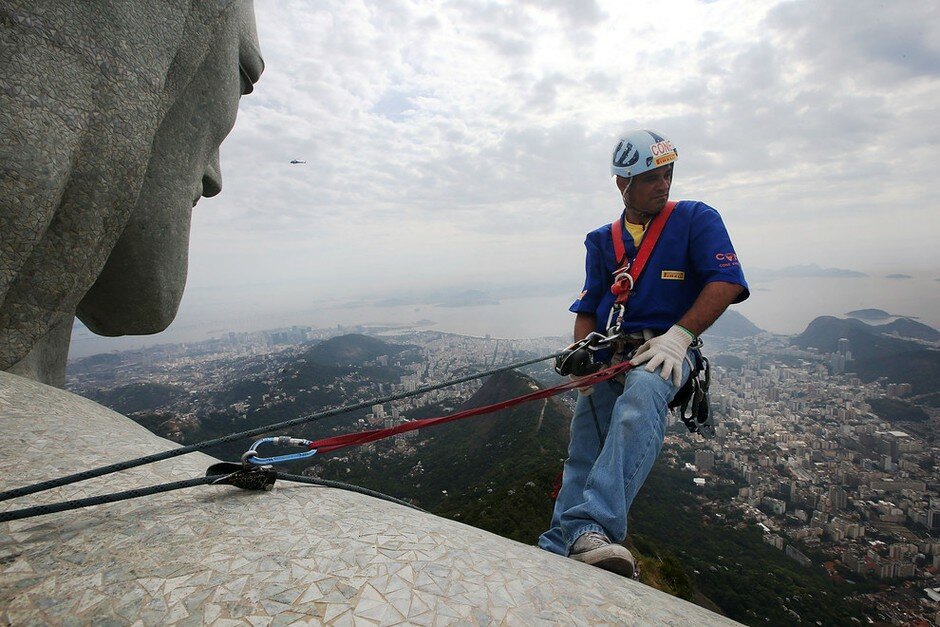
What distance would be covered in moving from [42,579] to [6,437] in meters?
1.36

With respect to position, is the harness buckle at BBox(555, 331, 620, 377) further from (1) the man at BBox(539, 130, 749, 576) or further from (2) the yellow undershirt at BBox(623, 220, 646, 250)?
(2) the yellow undershirt at BBox(623, 220, 646, 250)

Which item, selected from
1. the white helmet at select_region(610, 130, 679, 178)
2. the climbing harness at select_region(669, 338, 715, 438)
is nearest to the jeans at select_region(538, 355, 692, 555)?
the climbing harness at select_region(669, 338, 715, 438)

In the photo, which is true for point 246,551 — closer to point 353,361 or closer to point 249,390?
point 249,390

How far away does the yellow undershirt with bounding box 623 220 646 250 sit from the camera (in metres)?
3.76

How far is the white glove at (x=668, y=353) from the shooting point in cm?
313

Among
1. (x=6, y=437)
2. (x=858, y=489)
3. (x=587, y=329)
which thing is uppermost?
(x=587, y=329)

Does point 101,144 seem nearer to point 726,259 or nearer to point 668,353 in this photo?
point 668,353

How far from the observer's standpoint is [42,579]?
5.25 feet

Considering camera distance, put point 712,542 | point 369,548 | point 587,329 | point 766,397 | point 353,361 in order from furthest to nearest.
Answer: point 353,361
point 766,397
point 712,542
point 587,329
point 369,548

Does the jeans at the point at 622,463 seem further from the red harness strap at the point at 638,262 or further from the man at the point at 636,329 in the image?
the red harness strap at the point at 638,262

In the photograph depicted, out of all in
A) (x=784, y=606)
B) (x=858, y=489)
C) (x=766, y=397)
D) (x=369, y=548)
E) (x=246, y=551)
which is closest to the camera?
(x=246, y=551)

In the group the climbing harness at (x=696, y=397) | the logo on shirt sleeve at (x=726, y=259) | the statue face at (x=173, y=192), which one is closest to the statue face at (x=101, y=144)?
the statue face at (x=173, y=192)

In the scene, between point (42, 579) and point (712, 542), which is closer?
point (42, 579)

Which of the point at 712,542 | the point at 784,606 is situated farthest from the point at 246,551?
the point at 712,542
